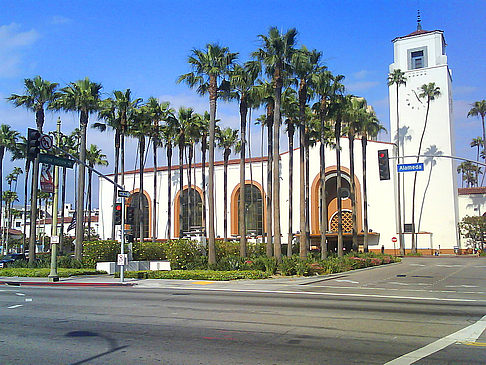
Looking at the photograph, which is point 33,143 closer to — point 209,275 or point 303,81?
point 209,275

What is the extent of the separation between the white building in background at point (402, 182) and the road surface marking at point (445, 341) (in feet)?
168

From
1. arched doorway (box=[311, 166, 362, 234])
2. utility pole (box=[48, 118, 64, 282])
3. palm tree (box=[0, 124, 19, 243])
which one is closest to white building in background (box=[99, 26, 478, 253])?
arched doorway (box=[311, 166, 362, 234])

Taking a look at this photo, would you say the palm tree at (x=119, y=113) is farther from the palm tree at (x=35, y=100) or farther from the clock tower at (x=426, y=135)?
the clock tower at (x=426, y=135)

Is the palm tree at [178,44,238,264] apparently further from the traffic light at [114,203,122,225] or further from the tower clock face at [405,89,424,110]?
the tower clock face at [405,89,424,110]

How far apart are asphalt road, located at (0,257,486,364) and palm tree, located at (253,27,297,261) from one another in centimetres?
1239

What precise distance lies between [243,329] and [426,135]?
63680mm

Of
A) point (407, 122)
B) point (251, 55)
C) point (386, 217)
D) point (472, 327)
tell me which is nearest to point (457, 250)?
point (386, 217)

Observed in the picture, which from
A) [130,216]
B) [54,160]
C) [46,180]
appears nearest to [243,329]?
[54,160]

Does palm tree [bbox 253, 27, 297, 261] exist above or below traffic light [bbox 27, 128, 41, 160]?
above

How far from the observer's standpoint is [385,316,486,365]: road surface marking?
815 cm

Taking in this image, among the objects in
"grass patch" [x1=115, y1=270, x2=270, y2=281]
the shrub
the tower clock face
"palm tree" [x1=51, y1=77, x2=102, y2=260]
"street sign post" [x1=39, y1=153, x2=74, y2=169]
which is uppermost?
the tower clock face

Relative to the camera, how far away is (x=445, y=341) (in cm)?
959

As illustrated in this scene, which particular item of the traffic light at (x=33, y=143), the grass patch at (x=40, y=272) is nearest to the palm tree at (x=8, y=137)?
the grass patch at (x=40, y=272)

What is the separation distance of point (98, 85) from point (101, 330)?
3025cm
